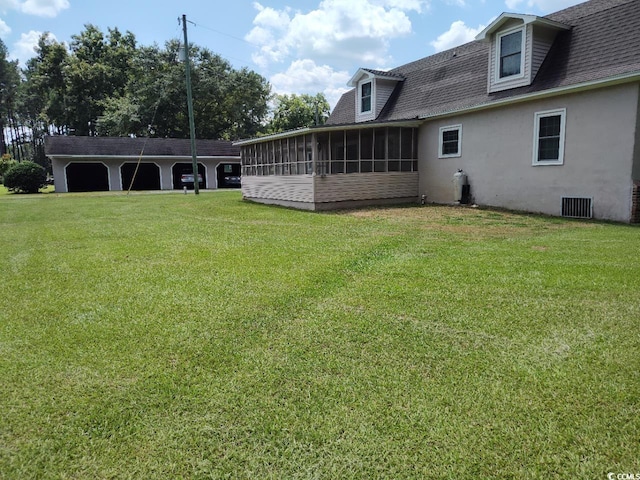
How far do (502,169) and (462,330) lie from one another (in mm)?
10125

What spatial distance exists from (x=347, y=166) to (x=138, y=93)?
31.0 metres

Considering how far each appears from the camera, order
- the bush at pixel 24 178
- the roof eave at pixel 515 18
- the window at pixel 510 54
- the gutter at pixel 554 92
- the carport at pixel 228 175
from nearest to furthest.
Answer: the gutter at pixel 554 92 → the roof eave at pixel 515 18 → the window at pixel 510 54 → the bush at pixel 24 178 → the carport at pixel 228 175

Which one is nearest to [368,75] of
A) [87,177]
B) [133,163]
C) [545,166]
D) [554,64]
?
[554,64]

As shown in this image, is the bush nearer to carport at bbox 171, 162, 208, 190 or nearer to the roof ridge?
carport at bbox 171, 162, 208, 190

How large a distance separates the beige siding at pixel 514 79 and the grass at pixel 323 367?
7438 millimetres

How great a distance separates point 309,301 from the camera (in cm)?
420

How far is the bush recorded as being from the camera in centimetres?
2648

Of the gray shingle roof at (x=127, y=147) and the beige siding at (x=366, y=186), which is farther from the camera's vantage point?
the gray shingle roof at (x=127, y=147)

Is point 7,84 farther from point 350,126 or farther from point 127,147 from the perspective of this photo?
point 350,126

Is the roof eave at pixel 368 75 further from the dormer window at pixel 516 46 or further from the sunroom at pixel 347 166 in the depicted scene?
the dormer window at pixel 516 46

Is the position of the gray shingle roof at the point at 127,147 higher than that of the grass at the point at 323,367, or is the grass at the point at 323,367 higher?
the gray shingle roof at the point at 127,147

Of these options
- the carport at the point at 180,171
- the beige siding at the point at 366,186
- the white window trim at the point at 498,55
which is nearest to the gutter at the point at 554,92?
the white window trim at the point at 498,55

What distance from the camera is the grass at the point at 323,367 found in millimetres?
2051

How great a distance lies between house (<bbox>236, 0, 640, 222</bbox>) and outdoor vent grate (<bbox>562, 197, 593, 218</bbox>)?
25 millimetres
